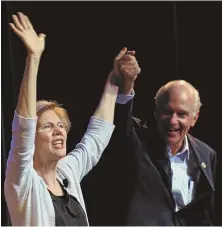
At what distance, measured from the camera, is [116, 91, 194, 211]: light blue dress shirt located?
267 centimetres

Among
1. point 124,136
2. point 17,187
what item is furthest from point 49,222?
point 124,136

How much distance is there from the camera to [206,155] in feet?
9.07

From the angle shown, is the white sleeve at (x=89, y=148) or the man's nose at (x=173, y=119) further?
the man's nose at (x=173, y=119)

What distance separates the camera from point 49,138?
7.02 feet

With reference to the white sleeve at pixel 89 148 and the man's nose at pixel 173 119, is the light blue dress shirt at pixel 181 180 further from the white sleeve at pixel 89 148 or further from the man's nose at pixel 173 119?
the white sleeve at pixel 89 148

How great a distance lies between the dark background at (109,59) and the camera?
8.76ft

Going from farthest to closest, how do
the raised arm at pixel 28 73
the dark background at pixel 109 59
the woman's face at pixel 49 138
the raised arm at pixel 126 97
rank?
the dark background at pixel 109 59, the raised arm at pixel 126 97, the woman's face at pixel 49 138, the raised arm at pixel 28 73

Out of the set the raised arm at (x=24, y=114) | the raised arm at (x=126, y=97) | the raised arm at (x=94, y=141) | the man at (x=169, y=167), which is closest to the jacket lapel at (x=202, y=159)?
the man at (x=169, y=167)

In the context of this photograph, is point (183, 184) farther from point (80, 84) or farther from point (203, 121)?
point (80, 84)

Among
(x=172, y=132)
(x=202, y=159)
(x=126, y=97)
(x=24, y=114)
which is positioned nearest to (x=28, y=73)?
(x=24, y=114)

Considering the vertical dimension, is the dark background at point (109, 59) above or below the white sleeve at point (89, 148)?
above

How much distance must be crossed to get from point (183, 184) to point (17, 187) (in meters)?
1.04

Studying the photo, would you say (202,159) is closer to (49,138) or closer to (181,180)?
(181,180)

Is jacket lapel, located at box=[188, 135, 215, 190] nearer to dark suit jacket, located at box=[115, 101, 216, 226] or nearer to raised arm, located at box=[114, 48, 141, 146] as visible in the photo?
dark suit jacket, located at box=[115, 101, 216, 226]
